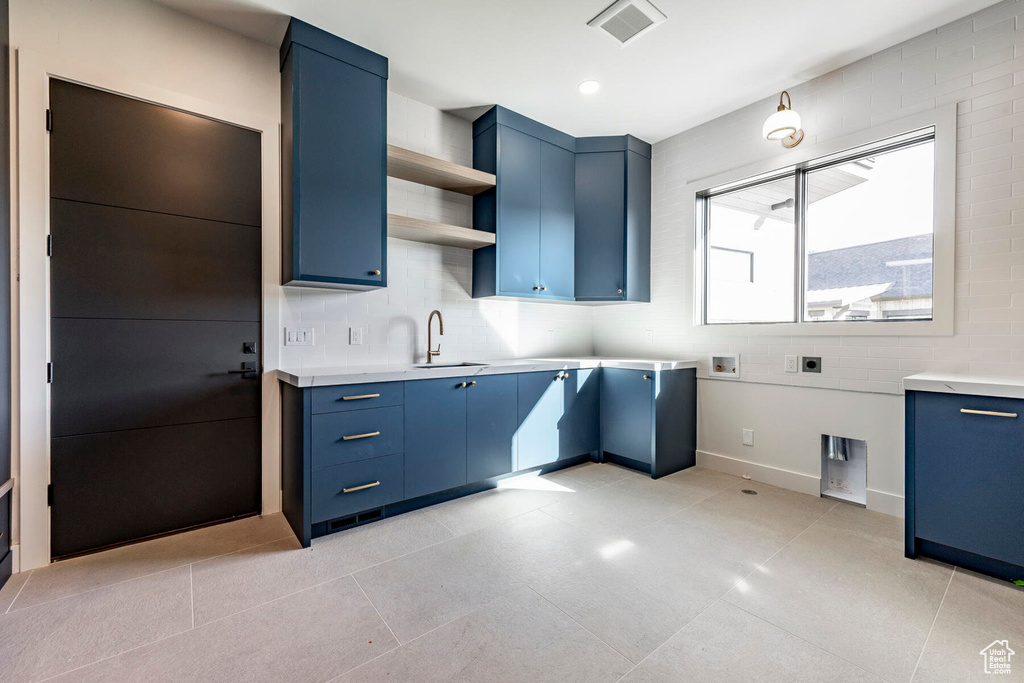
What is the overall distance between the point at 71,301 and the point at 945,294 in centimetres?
451

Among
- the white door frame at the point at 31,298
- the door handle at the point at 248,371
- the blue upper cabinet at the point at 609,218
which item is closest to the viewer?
Result: the white door frame at the point at 31,298

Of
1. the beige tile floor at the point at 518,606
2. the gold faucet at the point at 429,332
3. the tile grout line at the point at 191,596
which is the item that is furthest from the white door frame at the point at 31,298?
the gold faucet at the point at 429,332

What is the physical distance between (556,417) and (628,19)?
2530 millimetres

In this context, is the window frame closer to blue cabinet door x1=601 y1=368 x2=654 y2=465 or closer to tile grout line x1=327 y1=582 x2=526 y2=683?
blue cabinet door x1=601 y1=368 x2=654 y2=465

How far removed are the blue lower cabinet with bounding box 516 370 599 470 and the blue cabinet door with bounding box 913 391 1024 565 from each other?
1.98 meters

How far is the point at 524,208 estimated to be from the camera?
11.4 feet

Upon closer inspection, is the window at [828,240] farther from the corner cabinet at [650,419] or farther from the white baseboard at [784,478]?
the white baseboard at [784,478]

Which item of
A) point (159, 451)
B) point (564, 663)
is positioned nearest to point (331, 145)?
point (159, 451)

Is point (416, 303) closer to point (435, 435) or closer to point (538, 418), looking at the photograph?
point (435, 435)

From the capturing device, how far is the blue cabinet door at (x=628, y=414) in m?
3.29

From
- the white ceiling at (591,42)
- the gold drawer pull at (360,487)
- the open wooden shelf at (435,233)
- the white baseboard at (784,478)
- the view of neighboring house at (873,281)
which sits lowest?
the white baseboard at (784,478)

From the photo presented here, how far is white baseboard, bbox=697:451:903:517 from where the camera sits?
104 inches

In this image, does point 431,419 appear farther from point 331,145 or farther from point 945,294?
point 945,294

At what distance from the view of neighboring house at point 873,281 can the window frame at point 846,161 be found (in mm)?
78
